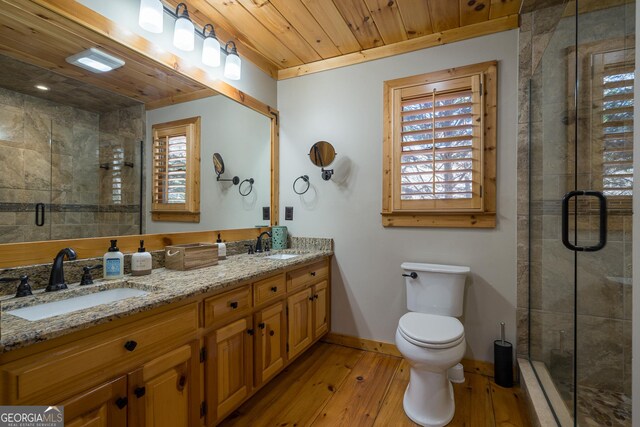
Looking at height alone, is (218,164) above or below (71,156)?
above

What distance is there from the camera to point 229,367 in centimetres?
156

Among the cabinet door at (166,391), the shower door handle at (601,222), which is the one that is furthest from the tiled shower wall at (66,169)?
the shower door handle at (601,222)

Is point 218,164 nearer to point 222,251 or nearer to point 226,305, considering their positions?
point 222,251

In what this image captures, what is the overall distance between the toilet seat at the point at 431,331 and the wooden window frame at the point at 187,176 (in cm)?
154

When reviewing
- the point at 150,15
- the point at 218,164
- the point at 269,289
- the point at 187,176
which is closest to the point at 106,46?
the point at 150,15

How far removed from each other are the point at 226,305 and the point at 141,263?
503mm

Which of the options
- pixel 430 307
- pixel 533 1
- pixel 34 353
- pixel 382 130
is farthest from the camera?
pixel 382 130

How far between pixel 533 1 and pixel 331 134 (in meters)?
1.61

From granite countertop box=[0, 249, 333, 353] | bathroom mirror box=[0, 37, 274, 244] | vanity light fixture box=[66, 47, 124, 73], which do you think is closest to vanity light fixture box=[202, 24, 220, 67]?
bathroom mirror box=[0, 37, 274, 244]

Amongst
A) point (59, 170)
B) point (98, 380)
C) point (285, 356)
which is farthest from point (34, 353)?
point (285, 356)

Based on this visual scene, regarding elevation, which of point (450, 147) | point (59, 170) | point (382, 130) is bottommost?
point (59, 170)

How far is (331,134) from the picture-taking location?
8.70ft

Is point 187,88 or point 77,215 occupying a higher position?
point 187,88

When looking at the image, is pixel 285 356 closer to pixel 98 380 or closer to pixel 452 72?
pixel 98 380
